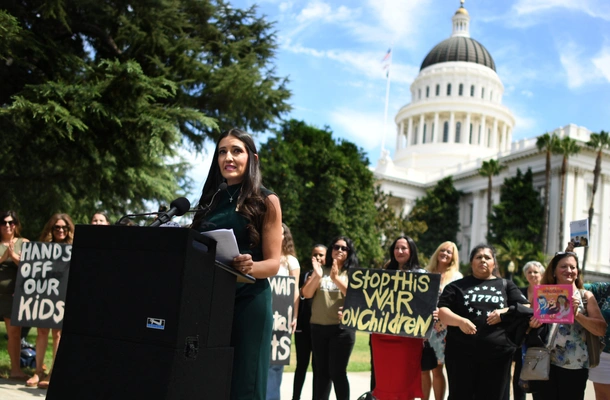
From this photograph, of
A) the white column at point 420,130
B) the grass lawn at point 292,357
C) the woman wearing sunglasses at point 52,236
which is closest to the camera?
the woman wearing sunglasses at point 52,236

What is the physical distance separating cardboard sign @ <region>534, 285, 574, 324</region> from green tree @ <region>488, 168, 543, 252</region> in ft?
152

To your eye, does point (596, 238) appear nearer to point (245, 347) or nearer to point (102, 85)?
point (102, 85)

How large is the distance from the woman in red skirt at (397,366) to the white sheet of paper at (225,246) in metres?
3.92

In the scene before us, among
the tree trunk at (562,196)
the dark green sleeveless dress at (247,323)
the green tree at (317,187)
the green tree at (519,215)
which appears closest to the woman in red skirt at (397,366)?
the dark green sleeveless dress at (247,323)

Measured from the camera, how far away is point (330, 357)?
662 centimetres

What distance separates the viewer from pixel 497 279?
230 inches

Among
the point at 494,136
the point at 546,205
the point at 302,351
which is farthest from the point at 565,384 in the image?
the point at 494,136

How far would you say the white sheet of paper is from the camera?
2.67 meters

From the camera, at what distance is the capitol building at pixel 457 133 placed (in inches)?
2630

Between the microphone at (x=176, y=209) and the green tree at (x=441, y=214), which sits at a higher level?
the green tree at (x=441, y=214)

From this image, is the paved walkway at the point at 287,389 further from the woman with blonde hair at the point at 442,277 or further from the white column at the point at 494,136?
the white column at the point at 494,136

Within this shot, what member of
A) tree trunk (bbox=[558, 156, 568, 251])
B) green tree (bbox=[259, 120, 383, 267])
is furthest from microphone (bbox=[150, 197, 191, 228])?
tree trunk (bbox=[558, 156, 568, 251])

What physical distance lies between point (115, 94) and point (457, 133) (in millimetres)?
78323

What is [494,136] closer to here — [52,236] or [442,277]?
[442,277]
